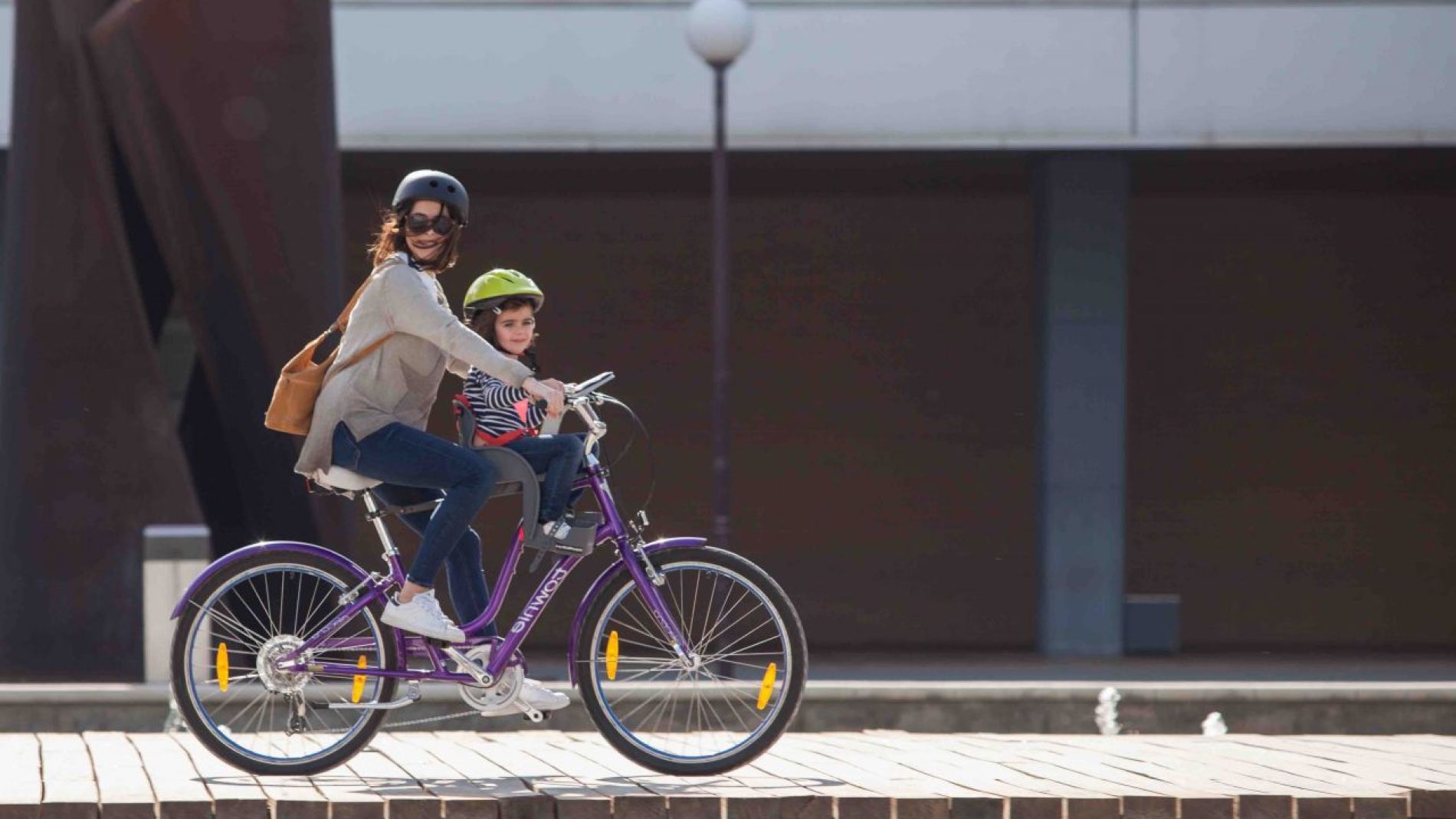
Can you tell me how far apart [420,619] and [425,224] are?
3.54 feet

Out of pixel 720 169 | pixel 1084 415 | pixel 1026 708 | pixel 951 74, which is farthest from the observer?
pixel 1084 415

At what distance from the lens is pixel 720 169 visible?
1395 cm

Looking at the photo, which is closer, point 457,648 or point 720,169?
point 457,648

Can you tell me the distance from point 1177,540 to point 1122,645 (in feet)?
3.86

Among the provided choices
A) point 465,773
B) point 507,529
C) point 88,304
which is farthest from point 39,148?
point 465,773

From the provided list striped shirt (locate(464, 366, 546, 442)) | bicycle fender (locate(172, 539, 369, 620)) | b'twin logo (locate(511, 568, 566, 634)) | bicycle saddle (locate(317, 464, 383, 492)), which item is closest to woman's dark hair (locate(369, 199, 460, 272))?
striped shirt (locate(464, 366, 546, 442))

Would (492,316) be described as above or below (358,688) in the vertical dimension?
above

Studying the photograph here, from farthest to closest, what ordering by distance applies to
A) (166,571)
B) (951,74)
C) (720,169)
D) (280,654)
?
(951,74), (720,169), (166,571), (280,654)

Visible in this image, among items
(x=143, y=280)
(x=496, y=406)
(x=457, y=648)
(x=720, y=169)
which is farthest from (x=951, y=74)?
(x=457, y=648)

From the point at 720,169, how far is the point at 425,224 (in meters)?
8.33

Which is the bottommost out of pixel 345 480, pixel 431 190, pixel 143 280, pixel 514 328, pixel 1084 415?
pixel 345 480

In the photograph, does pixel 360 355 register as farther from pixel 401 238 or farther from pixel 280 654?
pixel 280 654

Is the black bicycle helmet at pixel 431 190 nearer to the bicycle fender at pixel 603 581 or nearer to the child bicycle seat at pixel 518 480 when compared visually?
the child bicycle seat at pixel 518 480

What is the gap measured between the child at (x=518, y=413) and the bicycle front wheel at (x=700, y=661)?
25cm
